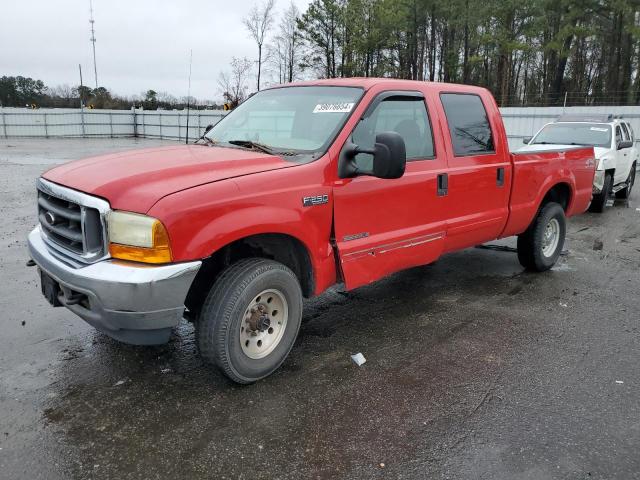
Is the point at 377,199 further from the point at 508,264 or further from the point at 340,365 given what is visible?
the point at 508,264

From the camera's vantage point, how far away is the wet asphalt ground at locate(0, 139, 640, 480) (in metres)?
→ 2.78

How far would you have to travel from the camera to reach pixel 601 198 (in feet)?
34.7

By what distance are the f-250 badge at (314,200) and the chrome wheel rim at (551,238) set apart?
364cm

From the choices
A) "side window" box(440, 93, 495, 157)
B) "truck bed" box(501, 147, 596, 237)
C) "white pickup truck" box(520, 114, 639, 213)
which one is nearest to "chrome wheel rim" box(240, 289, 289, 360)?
"side window" box(440, 93, 495, 157)

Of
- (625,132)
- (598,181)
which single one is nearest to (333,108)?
(598,181)

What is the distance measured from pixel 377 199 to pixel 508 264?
3437 millimetres

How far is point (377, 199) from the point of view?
3998 millimetres

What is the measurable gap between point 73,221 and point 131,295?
75cm

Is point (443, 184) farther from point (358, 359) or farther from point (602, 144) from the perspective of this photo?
point (602, 144)

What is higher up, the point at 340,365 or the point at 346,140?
the point at 346,140

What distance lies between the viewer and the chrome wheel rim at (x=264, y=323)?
3436mm

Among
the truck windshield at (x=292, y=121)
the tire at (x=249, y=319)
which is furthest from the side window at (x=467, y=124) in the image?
the tire at (x=249, y=319)

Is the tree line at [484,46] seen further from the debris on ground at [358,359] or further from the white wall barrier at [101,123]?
the debris on ground at [358,359]

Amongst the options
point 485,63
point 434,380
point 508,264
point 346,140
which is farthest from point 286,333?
point 485,63
